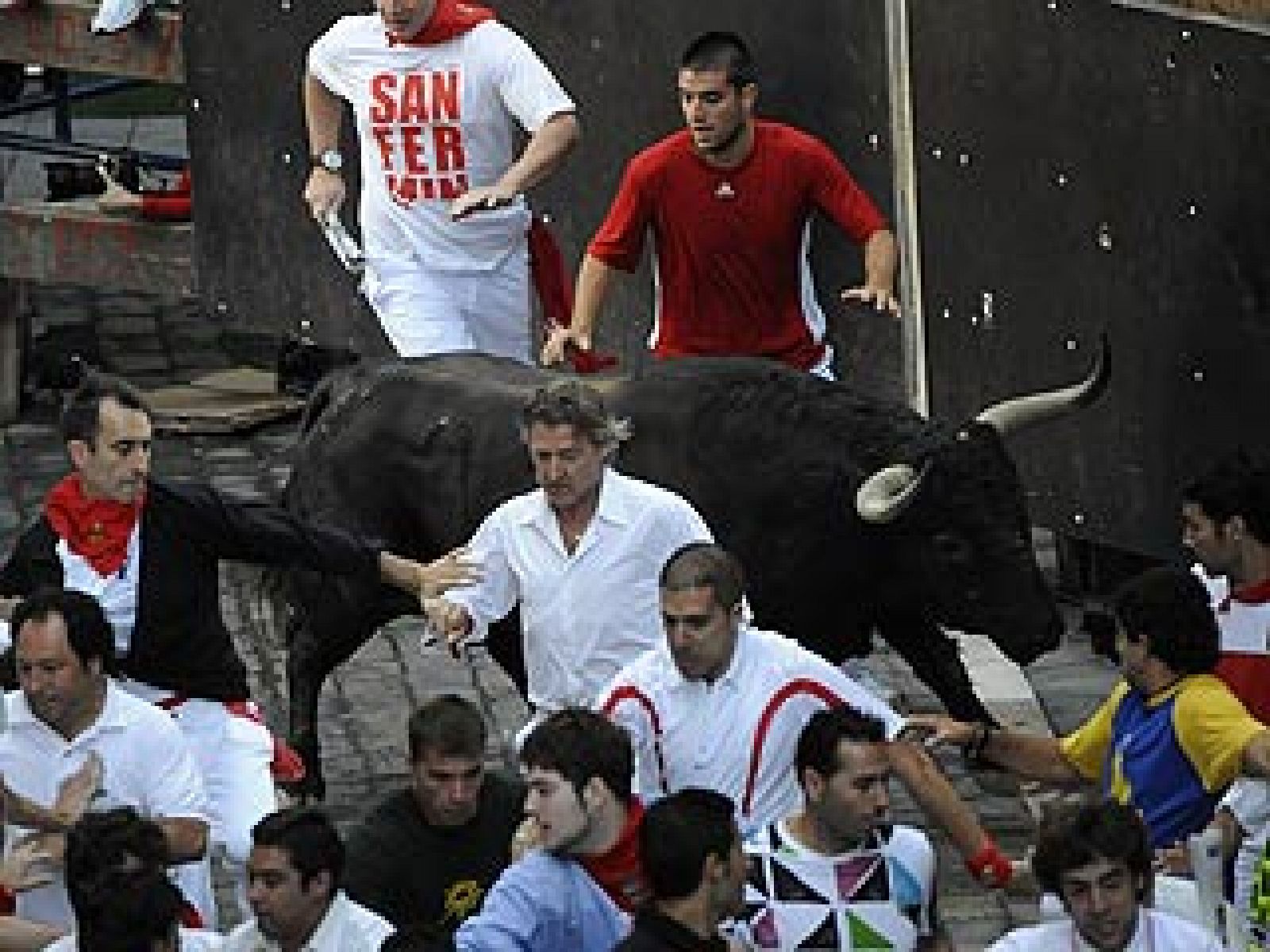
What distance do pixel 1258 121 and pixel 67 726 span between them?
458 centimetres

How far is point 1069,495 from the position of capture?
50.4 ft

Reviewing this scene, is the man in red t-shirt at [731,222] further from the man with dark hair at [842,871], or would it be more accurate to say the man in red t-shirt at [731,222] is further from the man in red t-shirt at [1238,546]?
the man with dark hair at [842,871]

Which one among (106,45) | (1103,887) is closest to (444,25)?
(106,45)

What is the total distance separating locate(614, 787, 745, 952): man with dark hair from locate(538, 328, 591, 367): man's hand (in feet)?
14.3

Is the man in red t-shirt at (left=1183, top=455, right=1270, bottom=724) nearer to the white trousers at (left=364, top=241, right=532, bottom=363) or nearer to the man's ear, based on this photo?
the man's ear

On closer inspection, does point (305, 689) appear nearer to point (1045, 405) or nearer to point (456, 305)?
point (456, 305)

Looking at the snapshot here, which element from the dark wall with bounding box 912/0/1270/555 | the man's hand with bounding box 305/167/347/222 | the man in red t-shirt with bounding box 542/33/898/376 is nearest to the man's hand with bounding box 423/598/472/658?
the man in red t-shirt with bounding box 542/33/898/376

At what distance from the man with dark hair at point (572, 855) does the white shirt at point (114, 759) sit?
1.19 m

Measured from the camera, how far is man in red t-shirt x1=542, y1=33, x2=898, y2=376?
558 inches

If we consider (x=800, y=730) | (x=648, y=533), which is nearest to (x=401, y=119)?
(x=648, y=533)

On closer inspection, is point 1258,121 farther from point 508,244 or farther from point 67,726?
point 67,726

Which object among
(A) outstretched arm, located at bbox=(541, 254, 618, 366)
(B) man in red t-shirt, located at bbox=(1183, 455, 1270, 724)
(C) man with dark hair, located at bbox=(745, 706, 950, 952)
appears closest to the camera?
(C) man with dark hair, located at bbox=(745, 706, 950, 952)

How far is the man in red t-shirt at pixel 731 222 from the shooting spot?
46.5 feet

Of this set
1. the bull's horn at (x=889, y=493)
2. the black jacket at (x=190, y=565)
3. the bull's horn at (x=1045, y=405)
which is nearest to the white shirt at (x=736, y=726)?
the black jacket at (x=190, y=565)
